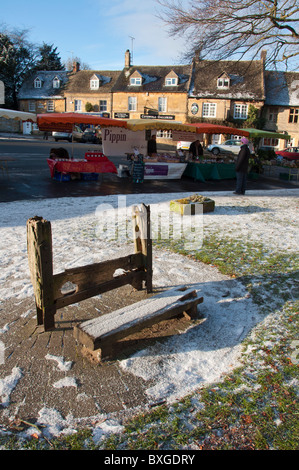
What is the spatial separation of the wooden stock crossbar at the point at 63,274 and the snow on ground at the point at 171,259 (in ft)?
1.77

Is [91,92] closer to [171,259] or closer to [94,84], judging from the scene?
[94,84]

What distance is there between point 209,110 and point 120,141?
27589 mm

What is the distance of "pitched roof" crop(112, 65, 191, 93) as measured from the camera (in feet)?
140

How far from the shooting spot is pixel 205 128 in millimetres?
17531

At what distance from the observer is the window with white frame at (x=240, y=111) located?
41.0m

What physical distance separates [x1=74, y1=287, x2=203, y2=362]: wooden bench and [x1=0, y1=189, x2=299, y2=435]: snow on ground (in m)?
0.24

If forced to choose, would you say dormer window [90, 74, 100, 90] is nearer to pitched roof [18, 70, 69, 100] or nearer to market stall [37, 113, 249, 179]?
pitched roof [18, 70, 69, 100]

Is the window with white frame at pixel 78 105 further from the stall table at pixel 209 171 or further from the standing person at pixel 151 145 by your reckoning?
the stall table at pixel 209 171

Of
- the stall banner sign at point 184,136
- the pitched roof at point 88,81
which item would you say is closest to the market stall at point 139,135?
the stall banner sign at point 184,136

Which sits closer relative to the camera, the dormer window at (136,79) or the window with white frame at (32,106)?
the dormer window at (136,79)

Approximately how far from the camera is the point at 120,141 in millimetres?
17172

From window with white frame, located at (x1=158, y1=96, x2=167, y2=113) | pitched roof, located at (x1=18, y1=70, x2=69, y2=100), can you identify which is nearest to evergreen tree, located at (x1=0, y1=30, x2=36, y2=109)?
pitched roof, located at (x1=18, y1=70, x2=69, y2=100)

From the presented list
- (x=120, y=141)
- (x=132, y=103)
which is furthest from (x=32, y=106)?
(x=120, y=141)

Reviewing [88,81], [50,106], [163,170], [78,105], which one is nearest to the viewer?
[163,170]
